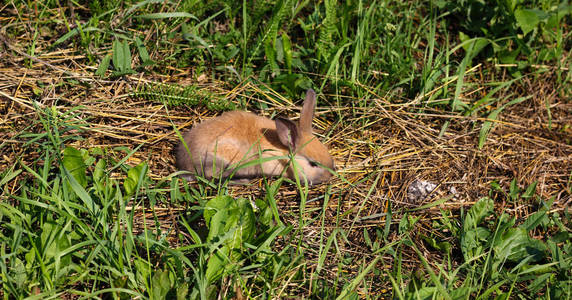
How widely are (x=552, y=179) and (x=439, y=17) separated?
1.83 meters

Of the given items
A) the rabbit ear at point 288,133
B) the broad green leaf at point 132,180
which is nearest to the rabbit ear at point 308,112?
the rabbit ear at point 288,133

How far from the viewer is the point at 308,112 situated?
396cm

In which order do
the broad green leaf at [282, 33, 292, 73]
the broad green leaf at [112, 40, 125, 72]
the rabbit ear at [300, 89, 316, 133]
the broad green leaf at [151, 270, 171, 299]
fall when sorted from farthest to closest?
the broad green leaf at [282, 33, 292, 73] → the broad green leaf at [112, 40, 125, 72] → the rabbit ear at [300, 89, 316, 133] → the broad green leaf at [151, 270, 171, 299]

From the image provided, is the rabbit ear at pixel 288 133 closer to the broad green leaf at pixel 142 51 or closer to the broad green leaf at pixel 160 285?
the broad green leaf at pixel 142 51

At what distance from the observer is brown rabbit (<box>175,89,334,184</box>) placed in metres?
3.78

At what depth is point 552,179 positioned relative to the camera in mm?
4031

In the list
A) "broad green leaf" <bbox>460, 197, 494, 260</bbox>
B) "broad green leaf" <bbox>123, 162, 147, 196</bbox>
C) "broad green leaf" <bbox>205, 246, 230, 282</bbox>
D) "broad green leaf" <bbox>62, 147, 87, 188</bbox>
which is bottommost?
"broad green leaf" <bbox>460, 197, 494, 260</bbox>

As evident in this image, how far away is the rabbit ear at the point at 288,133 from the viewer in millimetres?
3717

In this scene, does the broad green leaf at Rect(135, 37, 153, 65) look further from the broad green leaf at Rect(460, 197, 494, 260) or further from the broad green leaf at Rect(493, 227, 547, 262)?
the broad green leaf at Rect(493, 227, 547, 262)

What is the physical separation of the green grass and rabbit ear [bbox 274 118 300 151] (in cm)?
32

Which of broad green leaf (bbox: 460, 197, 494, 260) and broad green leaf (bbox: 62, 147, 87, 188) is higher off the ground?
broad green leaf (bbox: 62, 147, 87, 188)

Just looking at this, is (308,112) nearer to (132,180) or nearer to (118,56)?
(132,180)

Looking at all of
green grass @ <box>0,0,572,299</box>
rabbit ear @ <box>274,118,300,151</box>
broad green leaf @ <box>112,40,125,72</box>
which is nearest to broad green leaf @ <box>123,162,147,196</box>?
green grass @ <box>0,0,572,299</box>

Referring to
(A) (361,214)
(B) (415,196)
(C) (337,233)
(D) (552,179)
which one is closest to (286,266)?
(C) (337,233)
